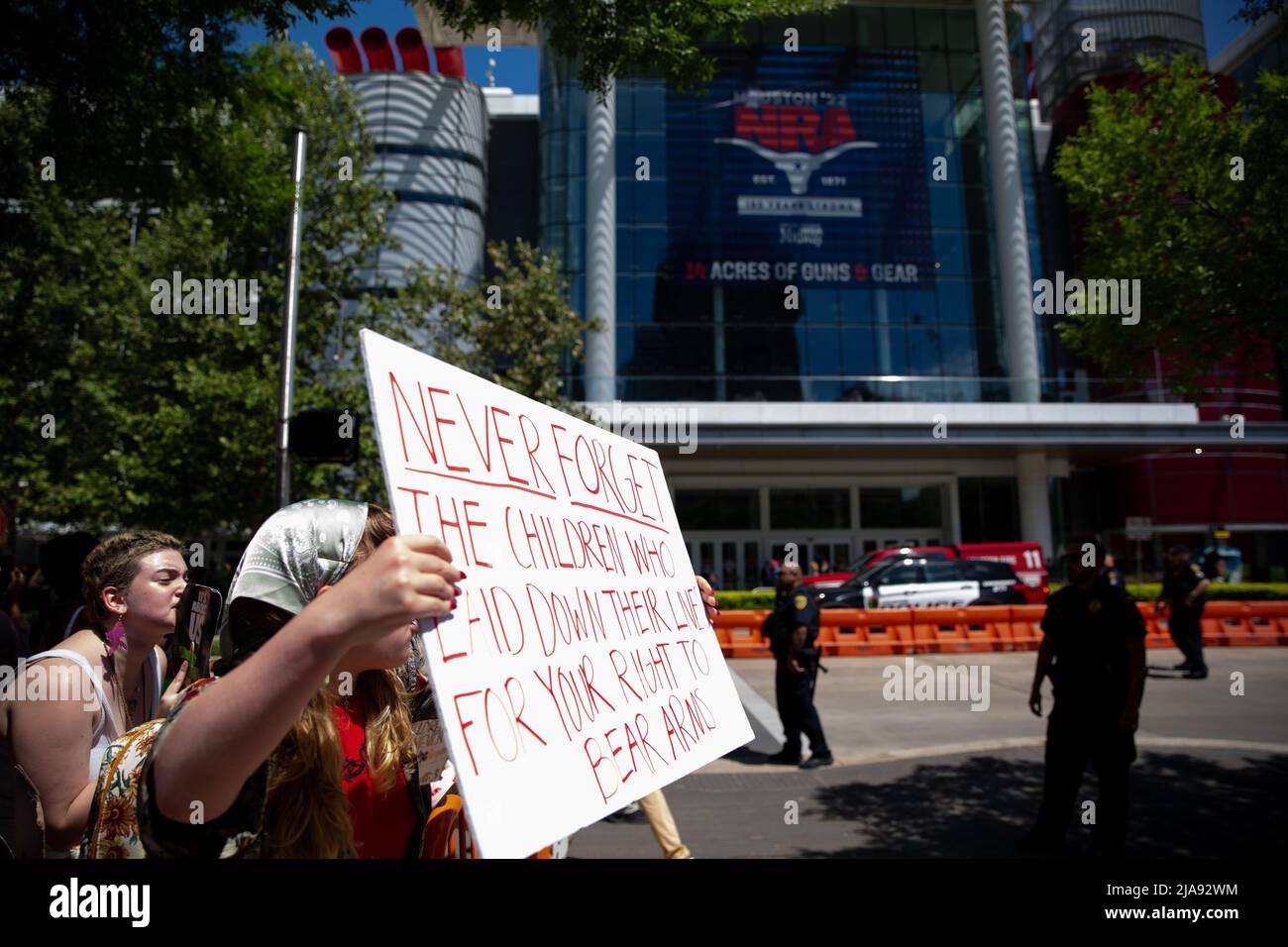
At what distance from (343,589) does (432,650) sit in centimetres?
21

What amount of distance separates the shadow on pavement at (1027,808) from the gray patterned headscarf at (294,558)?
4.25 meters

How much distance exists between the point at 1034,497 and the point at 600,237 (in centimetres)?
1975

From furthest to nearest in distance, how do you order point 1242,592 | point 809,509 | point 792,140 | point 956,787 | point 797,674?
point 792,140, point 809,509, point 1242,592, point 797,674, point 956,787

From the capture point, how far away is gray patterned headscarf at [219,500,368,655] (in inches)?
55.1

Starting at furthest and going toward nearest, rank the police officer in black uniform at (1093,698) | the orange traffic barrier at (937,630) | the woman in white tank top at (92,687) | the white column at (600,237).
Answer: the white column at (600,237)
the orange traffic barrier at (937,630)
the police officer in black uniform at (1093,698)
the woman in white tank top at (92,687)

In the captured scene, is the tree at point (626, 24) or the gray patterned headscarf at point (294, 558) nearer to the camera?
the gray patterned headscarf at point (294, 558)

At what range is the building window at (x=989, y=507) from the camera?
3234 cm

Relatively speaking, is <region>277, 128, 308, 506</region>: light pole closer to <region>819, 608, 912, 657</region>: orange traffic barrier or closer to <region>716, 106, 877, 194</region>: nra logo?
<region>819, 608, 912, 657</region>: orange traffic barrier

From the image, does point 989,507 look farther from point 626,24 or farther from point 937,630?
point 626,24

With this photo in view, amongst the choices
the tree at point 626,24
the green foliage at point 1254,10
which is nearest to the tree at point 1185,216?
the green foliage at point 1254,10

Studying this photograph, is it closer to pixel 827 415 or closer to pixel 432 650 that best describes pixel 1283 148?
pixel 432 650

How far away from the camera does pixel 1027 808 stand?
235 inches

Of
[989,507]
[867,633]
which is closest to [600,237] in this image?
[989,507]

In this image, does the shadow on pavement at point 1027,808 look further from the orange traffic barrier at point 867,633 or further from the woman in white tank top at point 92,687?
the orange traffic barrier at point 867,633
